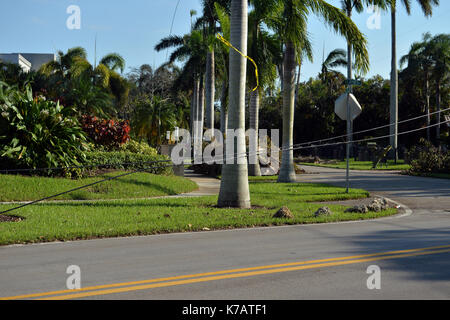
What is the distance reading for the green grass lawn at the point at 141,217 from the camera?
368 inches

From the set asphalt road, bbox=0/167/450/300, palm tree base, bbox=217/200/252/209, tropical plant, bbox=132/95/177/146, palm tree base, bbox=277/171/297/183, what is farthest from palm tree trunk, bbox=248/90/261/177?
tropical plant, bbox=132/95/177/146

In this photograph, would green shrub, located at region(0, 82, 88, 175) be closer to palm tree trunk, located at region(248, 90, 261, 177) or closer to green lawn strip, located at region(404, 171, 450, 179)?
palm tree trunk, located at region(248, 90, 261, 177)

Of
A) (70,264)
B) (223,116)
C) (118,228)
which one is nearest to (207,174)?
(223,116)

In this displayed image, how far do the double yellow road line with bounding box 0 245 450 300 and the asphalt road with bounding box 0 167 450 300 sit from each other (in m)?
0.01

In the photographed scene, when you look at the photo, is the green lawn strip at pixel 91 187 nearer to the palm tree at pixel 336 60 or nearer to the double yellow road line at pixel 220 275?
Result: the double yellow road line at pixel 220 275

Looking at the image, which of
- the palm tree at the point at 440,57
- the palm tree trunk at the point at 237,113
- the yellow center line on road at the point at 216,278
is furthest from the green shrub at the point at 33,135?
the palm tree at the point at 440,57

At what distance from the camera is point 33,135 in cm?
1480

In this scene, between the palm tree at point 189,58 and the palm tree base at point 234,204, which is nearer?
the palm tree base at point 234,204

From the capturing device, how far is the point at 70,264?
6.93 metres

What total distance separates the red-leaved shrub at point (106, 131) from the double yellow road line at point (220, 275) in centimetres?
1471

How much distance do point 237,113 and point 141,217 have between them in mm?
3928

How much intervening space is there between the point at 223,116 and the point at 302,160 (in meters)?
17.1

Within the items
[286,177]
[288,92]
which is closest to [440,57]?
[288,92]
